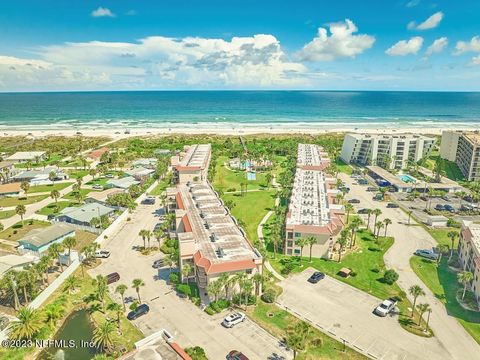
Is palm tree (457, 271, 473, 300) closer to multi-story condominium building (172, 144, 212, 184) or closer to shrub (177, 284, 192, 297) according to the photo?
shrub (177, 284, 192, 297)

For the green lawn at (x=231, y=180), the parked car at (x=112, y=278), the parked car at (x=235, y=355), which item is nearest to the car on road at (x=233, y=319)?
the parked car at (x=235, y=355)

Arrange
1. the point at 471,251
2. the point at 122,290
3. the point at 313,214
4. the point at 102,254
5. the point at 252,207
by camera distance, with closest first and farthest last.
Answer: the point at 122,290 < the point at 471,251 < the point at 102,254 < the point at 313,214 < the point at 252,207

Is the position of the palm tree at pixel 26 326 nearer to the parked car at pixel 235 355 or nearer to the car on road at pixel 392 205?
the parked car at pixel 235 355

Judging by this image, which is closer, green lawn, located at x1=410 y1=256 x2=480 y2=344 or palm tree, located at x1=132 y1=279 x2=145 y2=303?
green lawn, located at x1=410 y1=256 x2=480 y2=344

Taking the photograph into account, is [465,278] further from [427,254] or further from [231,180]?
[231,180]

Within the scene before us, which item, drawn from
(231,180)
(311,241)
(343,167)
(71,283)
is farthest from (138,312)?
(343,167)

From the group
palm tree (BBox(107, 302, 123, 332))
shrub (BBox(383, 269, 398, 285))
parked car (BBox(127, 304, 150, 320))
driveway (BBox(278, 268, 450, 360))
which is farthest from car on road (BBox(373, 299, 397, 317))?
palm tree (BBox(107, 302, 123, 332))

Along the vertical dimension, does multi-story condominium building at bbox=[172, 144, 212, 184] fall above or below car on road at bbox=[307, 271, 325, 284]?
above
